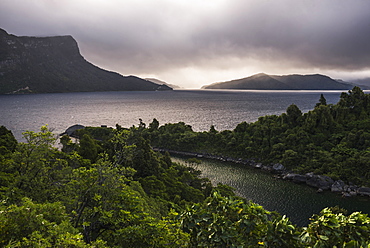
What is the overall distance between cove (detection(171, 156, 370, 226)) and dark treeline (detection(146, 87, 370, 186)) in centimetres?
882

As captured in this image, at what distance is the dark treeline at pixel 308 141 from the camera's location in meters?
60.1

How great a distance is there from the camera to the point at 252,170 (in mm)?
67062

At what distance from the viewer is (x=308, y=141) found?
73312mm

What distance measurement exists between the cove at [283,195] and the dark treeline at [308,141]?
882 centimetres

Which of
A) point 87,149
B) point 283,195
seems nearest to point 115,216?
point 87,149

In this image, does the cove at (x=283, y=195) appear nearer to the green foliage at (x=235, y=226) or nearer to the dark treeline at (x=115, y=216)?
the dark treeline at (x=115, y=216)

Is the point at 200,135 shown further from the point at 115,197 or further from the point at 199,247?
the point at 199,247

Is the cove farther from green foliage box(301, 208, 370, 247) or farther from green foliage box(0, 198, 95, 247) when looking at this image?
green foliage box(0, 198, 95, 247)

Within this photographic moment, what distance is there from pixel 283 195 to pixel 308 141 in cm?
3288

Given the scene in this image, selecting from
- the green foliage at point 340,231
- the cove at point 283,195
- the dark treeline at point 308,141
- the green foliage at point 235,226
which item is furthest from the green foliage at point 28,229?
the dark treeline at point 308,141

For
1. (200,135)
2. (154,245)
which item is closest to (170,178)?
(154,245)

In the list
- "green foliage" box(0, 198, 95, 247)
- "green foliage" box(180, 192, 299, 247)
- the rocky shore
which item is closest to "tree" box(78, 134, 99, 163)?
"green foliage" box(0, 198, 95, 247)

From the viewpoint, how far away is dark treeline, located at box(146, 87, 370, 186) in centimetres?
6012

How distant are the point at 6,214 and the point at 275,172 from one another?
67630mm
